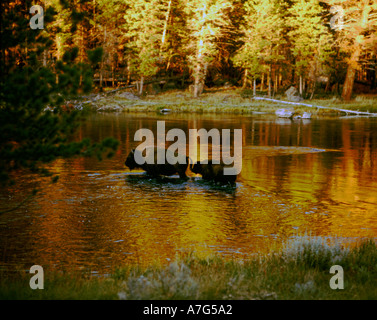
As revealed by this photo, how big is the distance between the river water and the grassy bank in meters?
1.81

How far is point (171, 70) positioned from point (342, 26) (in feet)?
80.3

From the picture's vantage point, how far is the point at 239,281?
6762mm

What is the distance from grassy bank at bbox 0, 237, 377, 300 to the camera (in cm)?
645

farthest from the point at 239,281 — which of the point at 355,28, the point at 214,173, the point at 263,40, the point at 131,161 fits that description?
the point at 263,40

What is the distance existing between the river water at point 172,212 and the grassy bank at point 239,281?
181 centimetres

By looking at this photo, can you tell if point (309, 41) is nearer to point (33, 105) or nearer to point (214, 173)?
point (214, 173)

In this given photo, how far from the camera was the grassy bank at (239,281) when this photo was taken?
645cm

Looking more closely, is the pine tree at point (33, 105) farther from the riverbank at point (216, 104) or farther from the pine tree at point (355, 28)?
the pine tree at point (355, 28)

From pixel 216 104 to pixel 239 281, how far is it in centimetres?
4973

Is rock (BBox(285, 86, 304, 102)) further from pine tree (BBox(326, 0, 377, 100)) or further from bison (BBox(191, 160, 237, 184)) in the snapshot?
bison (BBox(191, 160, 237, 184))

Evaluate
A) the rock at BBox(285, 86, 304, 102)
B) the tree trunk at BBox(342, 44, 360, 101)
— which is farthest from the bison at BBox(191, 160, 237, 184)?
the rock at BBox(285, 86, 304, 102)

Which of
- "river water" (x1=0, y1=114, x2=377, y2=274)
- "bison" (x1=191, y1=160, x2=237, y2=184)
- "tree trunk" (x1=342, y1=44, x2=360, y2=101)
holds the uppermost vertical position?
"tree trunk" (x1=342, y1=44, x2=360, y2=101)

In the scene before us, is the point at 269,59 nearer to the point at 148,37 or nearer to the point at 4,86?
the point at 148,37
